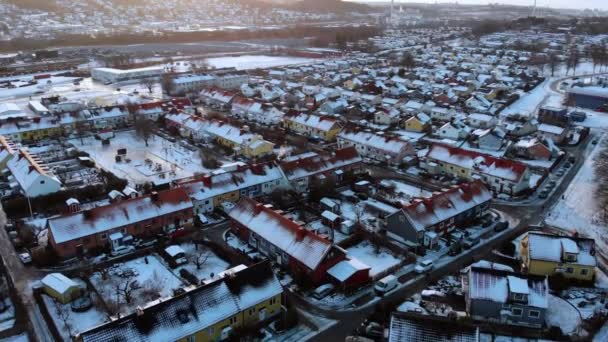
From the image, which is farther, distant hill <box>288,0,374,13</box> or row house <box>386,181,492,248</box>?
distant hill <box>288,0,374,13</box>

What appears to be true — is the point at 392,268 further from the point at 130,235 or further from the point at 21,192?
the point at 21,192

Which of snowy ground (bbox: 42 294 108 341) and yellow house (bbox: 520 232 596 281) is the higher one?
yellow house (bbox: 520 232 596 281)

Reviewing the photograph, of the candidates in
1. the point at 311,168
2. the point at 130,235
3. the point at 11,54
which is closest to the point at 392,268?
the point at 311,168

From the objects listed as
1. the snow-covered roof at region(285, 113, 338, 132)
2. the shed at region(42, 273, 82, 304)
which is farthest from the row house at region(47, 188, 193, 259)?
the snow-covered roof at region(285, 113, 338, 132)

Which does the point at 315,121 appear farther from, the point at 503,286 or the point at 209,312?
the point at 209,312

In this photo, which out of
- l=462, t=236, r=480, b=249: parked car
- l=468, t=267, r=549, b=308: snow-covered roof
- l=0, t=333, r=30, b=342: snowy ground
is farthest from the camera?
l=462, t=236, r=480, b=249: parked car

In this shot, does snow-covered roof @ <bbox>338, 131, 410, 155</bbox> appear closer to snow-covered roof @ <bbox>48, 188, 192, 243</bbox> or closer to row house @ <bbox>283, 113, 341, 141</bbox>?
row house @ <bbox>283, 113, 341, 141</bbox>
